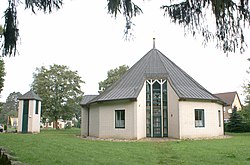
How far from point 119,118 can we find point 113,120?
480mm

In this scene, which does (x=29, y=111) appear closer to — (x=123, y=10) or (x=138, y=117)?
(x=138, y=117)

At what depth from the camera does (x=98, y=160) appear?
29.0ft

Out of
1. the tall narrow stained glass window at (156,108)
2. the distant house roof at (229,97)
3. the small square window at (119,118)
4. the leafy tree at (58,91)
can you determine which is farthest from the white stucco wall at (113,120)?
the distant house roof at (229,97)

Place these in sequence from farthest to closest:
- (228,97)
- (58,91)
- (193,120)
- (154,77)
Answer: (228,97)
(58,91)
(154,77)
(193,120)

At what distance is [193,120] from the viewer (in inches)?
784

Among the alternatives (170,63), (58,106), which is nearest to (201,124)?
(170,63)

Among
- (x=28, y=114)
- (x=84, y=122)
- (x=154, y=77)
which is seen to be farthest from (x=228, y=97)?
(x=28, y=114)

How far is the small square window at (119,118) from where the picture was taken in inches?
780

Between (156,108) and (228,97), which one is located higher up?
(228,97)

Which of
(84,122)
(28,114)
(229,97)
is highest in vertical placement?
(229,97)

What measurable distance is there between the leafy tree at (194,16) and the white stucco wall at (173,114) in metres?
15.2

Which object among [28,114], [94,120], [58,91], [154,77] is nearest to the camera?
[154,77]

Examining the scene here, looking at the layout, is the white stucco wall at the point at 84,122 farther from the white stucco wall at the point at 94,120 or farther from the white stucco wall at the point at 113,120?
the white stucco wall at the point at 113,120

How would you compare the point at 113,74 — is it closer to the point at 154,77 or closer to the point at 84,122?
the point at 84,122
